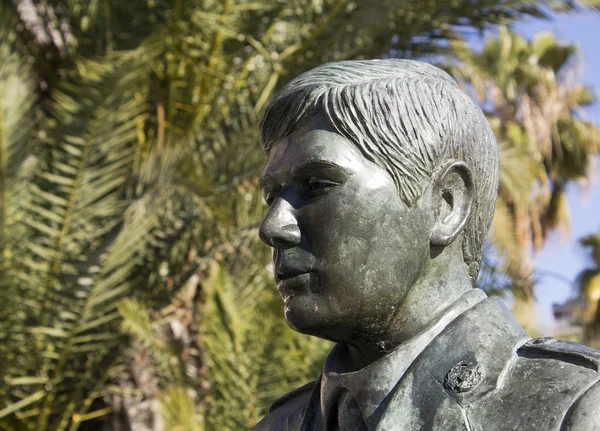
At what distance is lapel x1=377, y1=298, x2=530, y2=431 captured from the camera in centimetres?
153

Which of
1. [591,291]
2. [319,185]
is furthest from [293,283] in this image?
[591,291]

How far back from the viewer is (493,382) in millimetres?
1535

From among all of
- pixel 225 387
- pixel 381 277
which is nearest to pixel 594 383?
pixel 381 277

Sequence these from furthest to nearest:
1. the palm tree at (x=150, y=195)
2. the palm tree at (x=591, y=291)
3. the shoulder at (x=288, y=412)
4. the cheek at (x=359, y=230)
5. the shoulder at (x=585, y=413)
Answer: the palm tree at (x=591, y=291) → the palm tree at (x=150, y=195) → the shoulder at (x=288, y=412) → the cheek at (x=359, y=230) → the shoulder at (x=585, y=413)

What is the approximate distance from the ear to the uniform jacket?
0.48 feet

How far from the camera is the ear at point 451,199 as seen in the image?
5.62 feet

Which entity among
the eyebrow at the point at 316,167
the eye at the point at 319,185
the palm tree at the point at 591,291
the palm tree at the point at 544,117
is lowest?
the palm tree at the point at 591,291

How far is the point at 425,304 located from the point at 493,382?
0.22 metres

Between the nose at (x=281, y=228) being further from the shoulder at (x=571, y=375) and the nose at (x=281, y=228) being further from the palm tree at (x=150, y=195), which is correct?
the palm tree at (x=150, y=195)

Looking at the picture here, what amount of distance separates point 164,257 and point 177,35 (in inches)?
66.3

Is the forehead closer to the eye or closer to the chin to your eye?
the eye

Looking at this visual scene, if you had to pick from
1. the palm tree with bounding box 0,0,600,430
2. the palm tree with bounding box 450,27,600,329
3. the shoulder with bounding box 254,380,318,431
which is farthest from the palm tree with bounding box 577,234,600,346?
the shoulder with bounding box 254,380,318,431

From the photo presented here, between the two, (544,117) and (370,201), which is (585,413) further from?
(544,117)

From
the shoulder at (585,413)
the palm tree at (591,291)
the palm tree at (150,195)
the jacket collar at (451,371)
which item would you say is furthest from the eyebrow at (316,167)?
the palm tree at (591,291)
